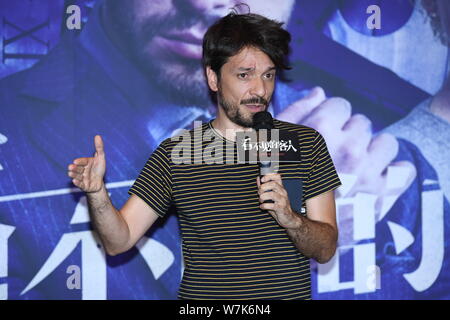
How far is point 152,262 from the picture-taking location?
3057 millimetres

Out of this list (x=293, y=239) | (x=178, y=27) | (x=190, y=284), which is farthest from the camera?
(x=178, y=27)

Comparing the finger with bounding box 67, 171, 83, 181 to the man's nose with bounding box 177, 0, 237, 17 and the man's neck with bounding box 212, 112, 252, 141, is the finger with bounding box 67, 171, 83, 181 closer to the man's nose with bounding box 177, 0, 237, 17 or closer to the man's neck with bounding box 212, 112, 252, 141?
the man's neck with bounding box 212, 112, 252, 141

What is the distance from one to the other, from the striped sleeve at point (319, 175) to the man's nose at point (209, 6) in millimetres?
934

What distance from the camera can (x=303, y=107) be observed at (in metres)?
3.22

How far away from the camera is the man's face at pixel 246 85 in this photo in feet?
7.95

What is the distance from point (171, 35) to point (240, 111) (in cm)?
75

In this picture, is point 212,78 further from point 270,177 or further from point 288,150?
point 270,177

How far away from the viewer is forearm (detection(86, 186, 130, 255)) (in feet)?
7.36

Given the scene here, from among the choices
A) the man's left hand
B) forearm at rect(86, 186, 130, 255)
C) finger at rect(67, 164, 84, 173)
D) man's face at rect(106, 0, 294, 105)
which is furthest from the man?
man's face at rect(106, 0, 294, 105)

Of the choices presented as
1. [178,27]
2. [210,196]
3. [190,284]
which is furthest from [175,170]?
[178,27]

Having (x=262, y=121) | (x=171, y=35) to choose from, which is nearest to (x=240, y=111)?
(x=262, y=121)

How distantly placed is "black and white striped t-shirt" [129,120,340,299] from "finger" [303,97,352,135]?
2.41 ft

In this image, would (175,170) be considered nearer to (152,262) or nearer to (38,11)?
(152,262)
